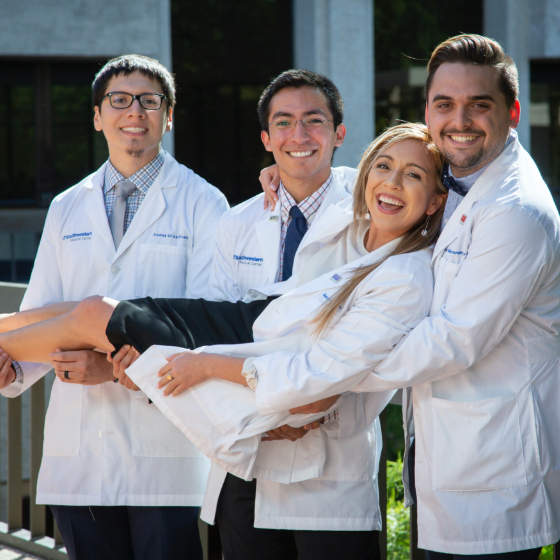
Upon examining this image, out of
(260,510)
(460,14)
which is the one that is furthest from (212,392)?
(460,14)

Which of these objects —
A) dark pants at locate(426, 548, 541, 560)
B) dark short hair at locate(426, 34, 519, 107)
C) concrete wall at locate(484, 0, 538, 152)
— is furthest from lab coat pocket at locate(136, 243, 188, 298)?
concrete wall at locate(484, 0, 538, 152)

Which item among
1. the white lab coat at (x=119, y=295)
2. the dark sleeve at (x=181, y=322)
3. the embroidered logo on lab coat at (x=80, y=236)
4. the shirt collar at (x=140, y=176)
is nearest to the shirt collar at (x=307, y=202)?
the white lab coat at (x=119, y=295)

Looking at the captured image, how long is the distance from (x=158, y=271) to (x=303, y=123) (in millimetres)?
737

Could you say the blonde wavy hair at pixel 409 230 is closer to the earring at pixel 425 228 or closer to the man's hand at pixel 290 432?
the earring at pixel 425 228

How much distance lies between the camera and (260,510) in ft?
7.25

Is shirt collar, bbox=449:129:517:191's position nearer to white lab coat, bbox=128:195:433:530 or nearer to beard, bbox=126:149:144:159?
white lab coat, bbox=128:195:433:530

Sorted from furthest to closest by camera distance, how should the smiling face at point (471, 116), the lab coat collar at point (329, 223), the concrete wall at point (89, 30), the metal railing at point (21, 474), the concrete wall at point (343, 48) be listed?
the concrete wall at point (343, 48), the concrete wall at point (89, 30), the metal railing at point (21, 474), the lab coat collar at point (329, 223), the smiling face at point (471, 116)

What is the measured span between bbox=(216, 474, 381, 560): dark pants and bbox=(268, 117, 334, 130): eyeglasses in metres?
1.21

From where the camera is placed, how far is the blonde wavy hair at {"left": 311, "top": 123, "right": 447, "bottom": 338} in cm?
215

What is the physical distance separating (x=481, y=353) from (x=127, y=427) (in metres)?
1.33

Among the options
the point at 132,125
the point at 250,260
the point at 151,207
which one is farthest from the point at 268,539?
the point at 132,125

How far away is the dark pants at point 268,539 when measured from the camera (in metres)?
2.20

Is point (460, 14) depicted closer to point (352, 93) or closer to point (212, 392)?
point (352, 93)

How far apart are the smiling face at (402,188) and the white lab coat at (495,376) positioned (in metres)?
0.30
